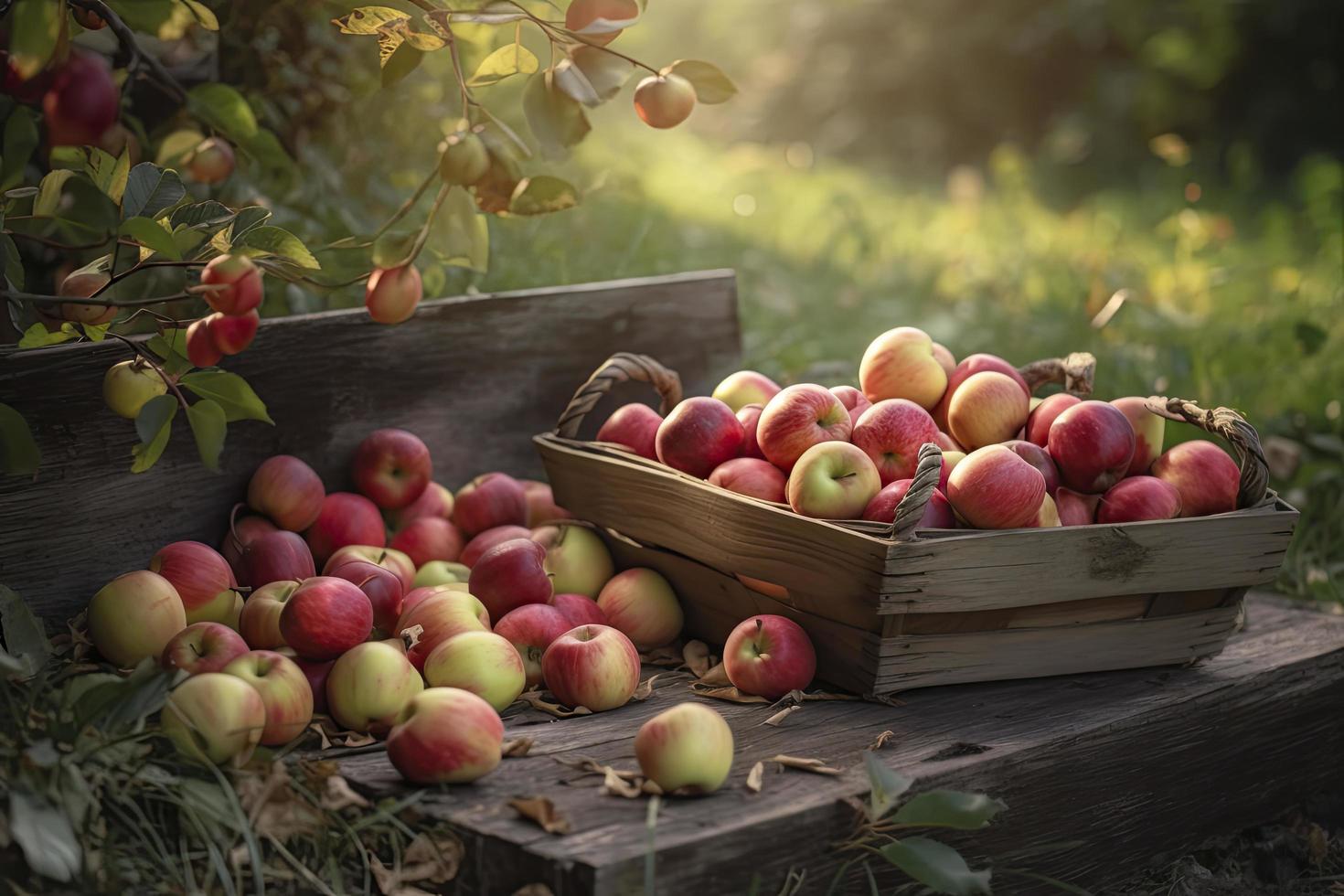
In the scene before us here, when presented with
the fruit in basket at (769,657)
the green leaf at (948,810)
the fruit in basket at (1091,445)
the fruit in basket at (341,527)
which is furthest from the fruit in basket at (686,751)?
the fruit in basket at (341,527)

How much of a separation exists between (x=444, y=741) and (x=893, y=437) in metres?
0.89

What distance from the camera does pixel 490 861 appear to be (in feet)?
4.75

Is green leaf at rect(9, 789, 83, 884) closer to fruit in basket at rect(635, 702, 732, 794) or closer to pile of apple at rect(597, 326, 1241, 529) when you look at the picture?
fruit in basket at rect(635, 702, 732, 794)

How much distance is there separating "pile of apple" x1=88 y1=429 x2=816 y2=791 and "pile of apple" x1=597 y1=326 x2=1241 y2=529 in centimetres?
24

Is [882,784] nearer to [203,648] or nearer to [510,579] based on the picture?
[510,579]

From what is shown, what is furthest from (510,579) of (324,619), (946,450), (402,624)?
(946,450)

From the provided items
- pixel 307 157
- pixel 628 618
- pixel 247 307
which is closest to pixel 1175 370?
pixel 628 618

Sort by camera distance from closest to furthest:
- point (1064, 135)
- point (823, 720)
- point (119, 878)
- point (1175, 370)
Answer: point (119, 878)
point (823, 720)
point (1175, 370)
point (1064, 135)

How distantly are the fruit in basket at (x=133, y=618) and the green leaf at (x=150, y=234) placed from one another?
1.89 feet

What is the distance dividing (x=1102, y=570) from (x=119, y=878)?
1.40m

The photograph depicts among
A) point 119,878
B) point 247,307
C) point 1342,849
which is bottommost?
point 1342,849

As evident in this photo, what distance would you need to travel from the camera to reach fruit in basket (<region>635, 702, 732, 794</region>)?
59.8 inches

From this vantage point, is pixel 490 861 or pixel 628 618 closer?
pixel 490 861

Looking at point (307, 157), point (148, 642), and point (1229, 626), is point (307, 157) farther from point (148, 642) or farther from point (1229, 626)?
point (1229, 626)
